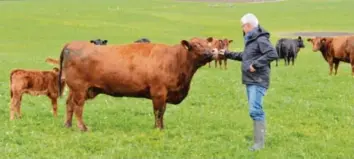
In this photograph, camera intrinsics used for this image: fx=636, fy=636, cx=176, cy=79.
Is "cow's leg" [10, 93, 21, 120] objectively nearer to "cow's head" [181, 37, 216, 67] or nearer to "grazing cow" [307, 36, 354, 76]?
"cow's head" [181, 37, 216, 67]

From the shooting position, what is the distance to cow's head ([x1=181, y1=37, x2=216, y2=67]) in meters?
12.4

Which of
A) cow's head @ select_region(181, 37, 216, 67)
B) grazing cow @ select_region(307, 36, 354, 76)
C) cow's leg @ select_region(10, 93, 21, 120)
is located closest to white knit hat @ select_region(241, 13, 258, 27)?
cow's head @ select_region(181, 37, 216, 67)

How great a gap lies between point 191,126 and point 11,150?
400cm

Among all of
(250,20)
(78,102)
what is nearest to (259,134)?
(250,20)

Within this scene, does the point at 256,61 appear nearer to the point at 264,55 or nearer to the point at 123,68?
the point at 264,55

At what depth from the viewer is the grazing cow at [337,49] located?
26.3 metres

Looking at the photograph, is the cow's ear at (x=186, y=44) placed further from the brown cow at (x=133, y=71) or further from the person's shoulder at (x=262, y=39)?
the person's shoulder at (x=262, y=39)

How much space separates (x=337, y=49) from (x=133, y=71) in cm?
1683

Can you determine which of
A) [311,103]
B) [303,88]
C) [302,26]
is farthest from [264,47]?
[302,26]

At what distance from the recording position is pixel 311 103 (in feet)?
54.0

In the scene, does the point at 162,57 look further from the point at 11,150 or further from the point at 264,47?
the point at 11,150

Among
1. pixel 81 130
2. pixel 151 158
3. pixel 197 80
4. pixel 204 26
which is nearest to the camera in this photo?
pixel 151 158

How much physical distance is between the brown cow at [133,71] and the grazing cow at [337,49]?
48.9 feet

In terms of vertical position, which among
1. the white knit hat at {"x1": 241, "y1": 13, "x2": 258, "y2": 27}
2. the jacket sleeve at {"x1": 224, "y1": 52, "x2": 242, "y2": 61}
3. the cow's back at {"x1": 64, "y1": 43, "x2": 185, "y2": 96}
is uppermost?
the white knit hat at {"x1": 241, "y1": 13, "x2": 258, "y2": 27}
